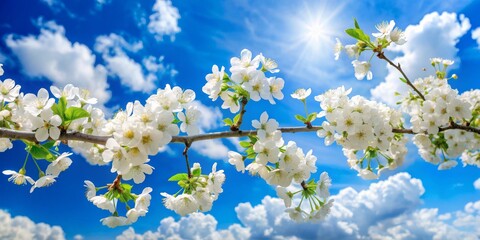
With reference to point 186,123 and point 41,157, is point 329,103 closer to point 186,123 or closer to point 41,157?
point 186,123

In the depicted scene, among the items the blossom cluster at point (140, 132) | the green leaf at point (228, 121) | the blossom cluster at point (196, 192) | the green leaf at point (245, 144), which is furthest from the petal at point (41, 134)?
the green leaf at point (245, 144)

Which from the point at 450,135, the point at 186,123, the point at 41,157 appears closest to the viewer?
the point at 186,123

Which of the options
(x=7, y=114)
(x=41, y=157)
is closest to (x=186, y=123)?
(x=41, y=157)

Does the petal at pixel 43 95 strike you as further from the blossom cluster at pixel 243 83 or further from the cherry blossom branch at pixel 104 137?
the blossom cluster at pixel 243 83

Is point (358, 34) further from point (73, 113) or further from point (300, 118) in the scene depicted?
point (73, 113)

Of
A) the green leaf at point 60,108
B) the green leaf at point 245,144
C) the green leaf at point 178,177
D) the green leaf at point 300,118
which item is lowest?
the green leaf at point 178,177

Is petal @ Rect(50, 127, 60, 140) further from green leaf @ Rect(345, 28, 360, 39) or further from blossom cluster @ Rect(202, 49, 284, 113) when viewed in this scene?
green leaf @ Rect(345, 28, 360, 39)
